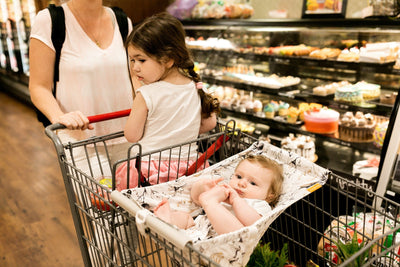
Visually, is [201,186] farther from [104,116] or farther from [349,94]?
[349,94]

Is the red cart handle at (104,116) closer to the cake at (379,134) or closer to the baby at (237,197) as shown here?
the baby at (237,197)

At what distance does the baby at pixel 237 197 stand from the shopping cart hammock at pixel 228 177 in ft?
0.14

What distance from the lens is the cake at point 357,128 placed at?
102 inches

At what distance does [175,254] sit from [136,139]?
59 centimetres

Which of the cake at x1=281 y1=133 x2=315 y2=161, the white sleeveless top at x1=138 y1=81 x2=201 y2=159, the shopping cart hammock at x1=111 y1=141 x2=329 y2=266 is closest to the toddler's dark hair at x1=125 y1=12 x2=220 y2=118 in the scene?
the white sleeveless top at x1=138 y1=81 x2=201 y2=159

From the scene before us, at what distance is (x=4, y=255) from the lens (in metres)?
2.45

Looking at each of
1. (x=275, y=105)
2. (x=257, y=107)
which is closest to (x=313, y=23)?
(x=275, y=105)

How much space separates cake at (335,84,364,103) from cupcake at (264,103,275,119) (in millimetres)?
695

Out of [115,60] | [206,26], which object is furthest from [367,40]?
[115,60]

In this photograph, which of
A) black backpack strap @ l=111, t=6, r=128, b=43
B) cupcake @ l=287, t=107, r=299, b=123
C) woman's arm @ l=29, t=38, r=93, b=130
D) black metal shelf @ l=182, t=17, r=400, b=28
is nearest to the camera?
woman's arm @ l=29, t=38, r=93, b=130

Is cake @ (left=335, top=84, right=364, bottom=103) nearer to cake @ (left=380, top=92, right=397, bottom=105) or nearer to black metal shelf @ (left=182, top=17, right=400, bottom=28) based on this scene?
cake @ (left=380, top=92, right=397, bottom=105)

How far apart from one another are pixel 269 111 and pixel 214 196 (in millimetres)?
2211

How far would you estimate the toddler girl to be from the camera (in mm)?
1346

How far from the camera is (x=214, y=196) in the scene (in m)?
1.16
